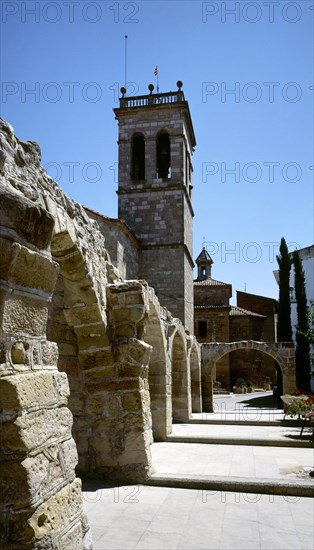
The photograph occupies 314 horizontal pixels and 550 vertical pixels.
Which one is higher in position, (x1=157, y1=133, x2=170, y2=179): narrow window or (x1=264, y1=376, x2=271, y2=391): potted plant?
(x1=157, y1=133, x2=170, y2=179): narrow window

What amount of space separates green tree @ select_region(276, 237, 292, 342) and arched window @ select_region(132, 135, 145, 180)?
9.38 meters

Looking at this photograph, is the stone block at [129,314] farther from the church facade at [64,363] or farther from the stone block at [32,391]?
the stone block at [32,391]

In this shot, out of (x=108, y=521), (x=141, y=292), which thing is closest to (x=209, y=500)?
(x=108, y=521)

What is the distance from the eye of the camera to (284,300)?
24.0m

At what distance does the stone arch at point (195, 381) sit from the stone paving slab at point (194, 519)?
31.5ft

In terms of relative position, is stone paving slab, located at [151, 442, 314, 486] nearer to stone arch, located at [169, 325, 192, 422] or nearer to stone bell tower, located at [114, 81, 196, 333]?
stone arch, located at [169, 325, 192, 422]

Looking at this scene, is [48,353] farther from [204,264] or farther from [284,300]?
[204,264]

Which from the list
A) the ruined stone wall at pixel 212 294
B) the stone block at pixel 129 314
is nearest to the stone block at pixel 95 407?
the stone block at pixel 129 314

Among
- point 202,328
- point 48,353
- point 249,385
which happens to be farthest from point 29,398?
point 202,328

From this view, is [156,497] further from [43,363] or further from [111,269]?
[43,363]

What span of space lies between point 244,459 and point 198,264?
28764mm

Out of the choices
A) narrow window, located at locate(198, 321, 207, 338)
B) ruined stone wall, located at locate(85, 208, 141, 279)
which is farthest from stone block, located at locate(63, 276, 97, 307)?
narrow window, located at locate(198, 321, 207, 338)

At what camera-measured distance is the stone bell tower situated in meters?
19.9

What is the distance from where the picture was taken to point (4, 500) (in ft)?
6.82
